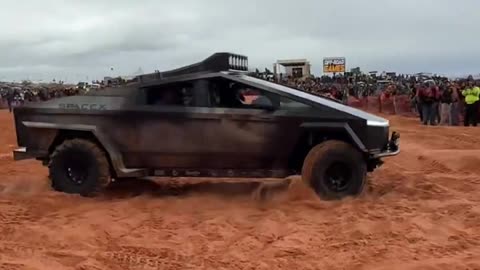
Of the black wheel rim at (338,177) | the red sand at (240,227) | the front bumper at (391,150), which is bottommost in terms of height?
the red sand at (240,227)

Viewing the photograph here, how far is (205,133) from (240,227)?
5.39ft

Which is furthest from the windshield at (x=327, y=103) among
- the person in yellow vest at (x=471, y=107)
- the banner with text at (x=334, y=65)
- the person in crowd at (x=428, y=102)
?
the banner with text at (x=334, y=65)

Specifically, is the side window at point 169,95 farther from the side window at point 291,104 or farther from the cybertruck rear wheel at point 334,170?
the cybertruck rear wheel at point 334,170

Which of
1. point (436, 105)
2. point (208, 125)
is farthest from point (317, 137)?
point (436, 105)

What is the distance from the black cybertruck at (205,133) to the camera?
774 centimetres

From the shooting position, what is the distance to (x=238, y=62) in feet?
28.9

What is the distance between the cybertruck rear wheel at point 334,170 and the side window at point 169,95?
5.29 ft

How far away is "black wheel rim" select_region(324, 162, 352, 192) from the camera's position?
25.6ft

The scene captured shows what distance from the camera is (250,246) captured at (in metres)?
5.84

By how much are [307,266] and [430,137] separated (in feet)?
36.5

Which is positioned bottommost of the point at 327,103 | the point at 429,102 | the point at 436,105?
the point at 436,105

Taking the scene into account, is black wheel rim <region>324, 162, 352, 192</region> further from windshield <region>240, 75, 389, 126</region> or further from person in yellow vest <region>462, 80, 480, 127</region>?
person in yellow vest <region>462, 80, 480, 127</region>

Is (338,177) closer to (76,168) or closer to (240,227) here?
(240,227)

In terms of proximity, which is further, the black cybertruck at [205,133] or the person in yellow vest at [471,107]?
the person in yellow vest at [471,107]
